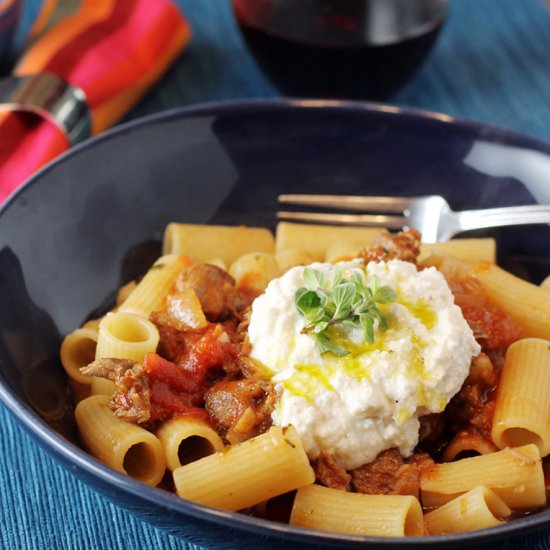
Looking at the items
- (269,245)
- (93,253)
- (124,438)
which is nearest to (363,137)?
(269,245)

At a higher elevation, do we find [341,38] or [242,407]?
[242,407]

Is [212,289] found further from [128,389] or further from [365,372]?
[365,372]

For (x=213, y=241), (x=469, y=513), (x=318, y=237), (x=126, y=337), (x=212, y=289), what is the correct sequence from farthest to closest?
1. (x=318, y=237)
2. (x=213, y=241)
3. (x=212, y=289)
4. (x=126, y=337)
5. (x=469, y=513)

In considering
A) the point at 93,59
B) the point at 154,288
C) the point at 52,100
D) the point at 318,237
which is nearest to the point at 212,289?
the point at 154,288

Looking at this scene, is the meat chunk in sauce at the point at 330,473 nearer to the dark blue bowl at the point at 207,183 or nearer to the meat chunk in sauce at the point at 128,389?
the meat chunk in sauce at the point at 128,389

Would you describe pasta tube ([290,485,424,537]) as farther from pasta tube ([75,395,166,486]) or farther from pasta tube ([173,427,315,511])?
pasta tube ([75,395,166,486])

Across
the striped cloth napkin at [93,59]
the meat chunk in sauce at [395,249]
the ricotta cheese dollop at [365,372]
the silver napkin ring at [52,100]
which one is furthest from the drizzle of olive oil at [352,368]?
the silver napkin ring at [52,100]
